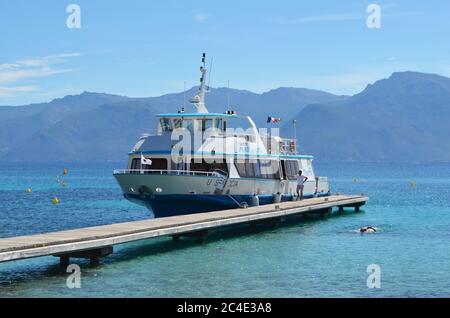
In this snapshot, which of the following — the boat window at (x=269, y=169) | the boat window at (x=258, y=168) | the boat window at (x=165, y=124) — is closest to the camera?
the boat window at (x=258, y=168)

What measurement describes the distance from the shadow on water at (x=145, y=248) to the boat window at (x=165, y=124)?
6902 mm

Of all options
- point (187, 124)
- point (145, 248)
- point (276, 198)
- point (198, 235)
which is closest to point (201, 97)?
point (187, 124)

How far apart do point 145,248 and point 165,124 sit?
12235 millimetres

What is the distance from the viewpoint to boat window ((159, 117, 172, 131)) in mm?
43500

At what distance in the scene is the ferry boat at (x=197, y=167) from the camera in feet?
130

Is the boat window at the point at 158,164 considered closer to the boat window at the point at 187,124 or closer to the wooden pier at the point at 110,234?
the boat window at the point at 187,124

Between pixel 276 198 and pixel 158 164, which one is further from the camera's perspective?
pixel 276 198

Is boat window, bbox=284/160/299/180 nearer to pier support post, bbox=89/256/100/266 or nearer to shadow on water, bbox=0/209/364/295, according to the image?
shadow on water, bbox=0/209/364/295

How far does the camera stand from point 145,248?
3300cm

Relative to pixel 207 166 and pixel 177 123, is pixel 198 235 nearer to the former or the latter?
pixel 207 166

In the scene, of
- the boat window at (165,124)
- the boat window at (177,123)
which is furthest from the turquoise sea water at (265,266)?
the boat window at (165,124)

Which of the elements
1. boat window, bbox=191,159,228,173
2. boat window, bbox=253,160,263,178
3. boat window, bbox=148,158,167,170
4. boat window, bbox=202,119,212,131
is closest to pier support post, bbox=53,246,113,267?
boat window, bbox=148,158,167,170
